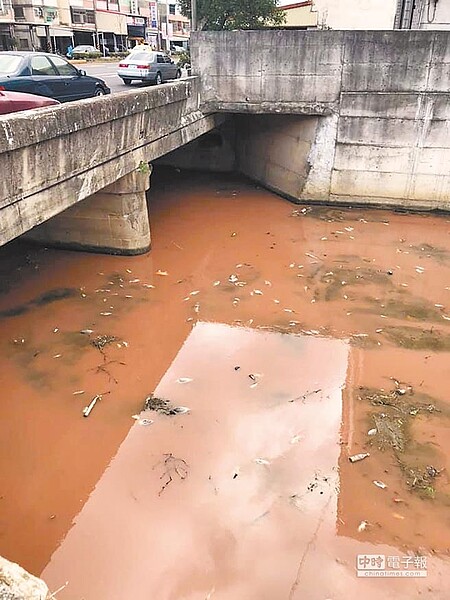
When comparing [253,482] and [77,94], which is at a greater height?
[77,94]

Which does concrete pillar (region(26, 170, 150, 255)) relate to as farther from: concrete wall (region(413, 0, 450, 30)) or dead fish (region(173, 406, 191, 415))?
concrete wall (region(413, 0, 450, 30))

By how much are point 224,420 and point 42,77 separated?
709 cm

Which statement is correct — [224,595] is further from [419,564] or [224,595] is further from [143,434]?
[143,434]

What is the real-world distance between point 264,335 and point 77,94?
21.4 ft

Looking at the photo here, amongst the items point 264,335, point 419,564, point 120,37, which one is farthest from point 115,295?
point 120,37

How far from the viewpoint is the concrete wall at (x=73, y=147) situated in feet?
16.9

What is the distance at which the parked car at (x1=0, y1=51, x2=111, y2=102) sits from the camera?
27.9 feet

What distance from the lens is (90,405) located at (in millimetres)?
5148

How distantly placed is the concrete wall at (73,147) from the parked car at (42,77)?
7.21ft

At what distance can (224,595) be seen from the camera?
3.43 metres

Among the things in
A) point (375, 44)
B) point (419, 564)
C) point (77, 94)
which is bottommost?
point (419, 564)

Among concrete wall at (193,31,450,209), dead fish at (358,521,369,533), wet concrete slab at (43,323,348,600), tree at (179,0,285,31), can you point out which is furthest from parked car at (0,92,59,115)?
tree at (179,0,285,31)

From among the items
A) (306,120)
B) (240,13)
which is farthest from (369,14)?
(306,120)

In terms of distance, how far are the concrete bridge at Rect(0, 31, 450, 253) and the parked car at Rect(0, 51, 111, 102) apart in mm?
2156
